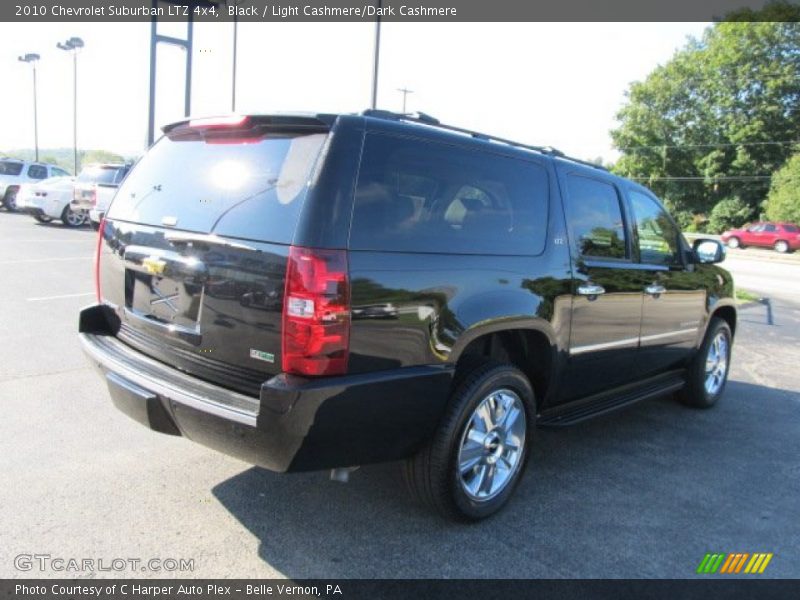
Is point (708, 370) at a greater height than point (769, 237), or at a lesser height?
lesser

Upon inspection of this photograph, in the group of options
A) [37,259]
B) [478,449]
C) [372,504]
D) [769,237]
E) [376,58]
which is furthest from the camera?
[769,237]

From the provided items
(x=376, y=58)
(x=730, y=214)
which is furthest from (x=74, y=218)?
(x=730, y=214)

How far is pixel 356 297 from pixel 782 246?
3946cm

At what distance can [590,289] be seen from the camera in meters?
3.96

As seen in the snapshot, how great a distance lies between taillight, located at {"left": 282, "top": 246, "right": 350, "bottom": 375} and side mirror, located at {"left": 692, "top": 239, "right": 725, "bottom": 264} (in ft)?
12.6

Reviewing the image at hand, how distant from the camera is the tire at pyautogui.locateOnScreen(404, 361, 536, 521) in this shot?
3.12 m

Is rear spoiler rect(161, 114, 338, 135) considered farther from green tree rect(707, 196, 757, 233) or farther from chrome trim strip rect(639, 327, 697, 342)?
green tree rect(707, 196, 757, 233)

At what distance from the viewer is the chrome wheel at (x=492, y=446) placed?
331 cm

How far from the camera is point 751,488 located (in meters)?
4.02

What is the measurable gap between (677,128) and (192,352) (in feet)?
198

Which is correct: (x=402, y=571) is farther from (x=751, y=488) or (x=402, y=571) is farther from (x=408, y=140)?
(x=751, y=488)

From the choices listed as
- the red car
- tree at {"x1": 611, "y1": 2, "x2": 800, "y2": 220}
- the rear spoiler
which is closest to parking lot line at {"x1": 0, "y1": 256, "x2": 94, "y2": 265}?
the rear spoiler

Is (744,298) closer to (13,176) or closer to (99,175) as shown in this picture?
(99,175)

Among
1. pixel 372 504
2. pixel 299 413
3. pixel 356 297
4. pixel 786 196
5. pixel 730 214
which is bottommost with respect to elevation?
pixel 372 504
